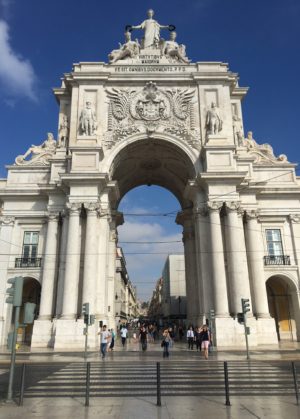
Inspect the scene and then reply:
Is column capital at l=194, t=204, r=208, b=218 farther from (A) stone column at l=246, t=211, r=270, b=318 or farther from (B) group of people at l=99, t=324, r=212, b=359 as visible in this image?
(B) group of people at l=99, t=324, r=212, b=359

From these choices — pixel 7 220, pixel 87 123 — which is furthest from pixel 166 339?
pixel 87 123

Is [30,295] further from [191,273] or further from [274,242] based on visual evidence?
[274,242]

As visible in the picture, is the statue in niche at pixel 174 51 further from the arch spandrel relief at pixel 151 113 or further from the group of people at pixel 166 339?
the group of people at pixel 166 339

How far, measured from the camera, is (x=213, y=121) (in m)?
32.0

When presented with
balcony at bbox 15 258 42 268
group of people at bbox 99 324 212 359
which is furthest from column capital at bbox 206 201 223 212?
balcony at bbox 15 258 42 268

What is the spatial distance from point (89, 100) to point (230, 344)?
77.1ft

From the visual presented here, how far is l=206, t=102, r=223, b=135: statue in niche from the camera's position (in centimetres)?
3198

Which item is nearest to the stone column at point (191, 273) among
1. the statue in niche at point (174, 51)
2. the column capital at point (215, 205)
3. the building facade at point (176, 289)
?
the column capital at point (215, 205)

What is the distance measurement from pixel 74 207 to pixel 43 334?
952cm

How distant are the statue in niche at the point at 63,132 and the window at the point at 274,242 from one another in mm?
19830

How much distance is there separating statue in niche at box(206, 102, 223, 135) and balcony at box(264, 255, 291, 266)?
457 inches

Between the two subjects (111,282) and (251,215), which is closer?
(251,215)

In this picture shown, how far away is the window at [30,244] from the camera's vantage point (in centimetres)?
3098

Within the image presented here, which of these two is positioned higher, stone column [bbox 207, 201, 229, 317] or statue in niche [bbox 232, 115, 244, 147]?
statue in niche [bbox 232, 115, 244, 147]
